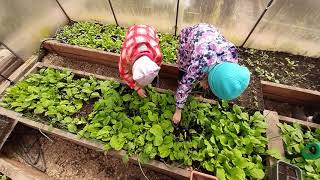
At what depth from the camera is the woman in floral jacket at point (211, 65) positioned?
195 centimetres

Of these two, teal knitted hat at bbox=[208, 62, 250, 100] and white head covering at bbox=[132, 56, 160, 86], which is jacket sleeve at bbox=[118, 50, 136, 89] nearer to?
white head covering at bbox=[132, 56, 160, 86]

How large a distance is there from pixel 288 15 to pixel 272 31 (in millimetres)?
338

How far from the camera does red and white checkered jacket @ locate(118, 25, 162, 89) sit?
7.72 ft

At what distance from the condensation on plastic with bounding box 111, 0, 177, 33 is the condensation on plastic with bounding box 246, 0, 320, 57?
1.31 metres

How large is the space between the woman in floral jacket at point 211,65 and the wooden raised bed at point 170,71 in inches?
35.4

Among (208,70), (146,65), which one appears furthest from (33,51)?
(208,70)

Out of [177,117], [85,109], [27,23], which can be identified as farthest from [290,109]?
[27,23]

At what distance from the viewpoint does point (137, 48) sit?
93.0 inches

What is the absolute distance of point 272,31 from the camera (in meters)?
3.59

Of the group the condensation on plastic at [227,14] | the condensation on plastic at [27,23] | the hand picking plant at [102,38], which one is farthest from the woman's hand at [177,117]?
the condensation on plastic at [27,23]

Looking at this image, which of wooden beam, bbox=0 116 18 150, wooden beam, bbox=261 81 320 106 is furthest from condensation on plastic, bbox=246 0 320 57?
wooden beam, bbox=0 116 18 150

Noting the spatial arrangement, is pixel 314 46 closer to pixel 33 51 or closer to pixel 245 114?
pixel 245 114

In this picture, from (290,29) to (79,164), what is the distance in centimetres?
344

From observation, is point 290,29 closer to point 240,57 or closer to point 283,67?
point 283,67
